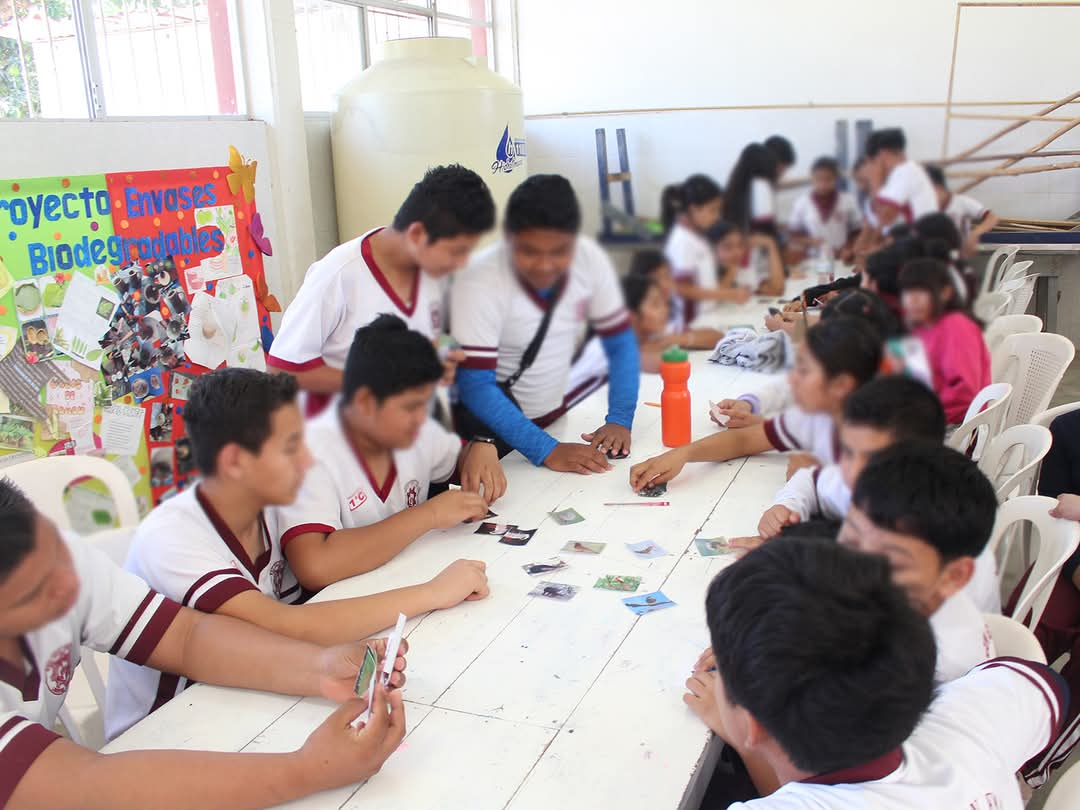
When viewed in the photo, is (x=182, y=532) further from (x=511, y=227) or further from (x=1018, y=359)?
(x=1018, y=359)

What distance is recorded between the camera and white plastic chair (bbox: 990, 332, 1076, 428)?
229cm

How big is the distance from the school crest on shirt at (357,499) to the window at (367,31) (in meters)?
0.57

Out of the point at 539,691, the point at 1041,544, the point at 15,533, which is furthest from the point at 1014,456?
the point at 15,533

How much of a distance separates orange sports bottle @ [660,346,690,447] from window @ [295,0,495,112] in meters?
0.45

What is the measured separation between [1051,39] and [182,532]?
3.62 feet

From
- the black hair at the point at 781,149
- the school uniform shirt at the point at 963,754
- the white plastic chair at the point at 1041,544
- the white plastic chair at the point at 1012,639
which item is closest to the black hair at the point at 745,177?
the black hair at the point at 781,149

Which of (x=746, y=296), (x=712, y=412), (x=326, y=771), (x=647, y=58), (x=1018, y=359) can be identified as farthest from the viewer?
(x=1018, y=359)

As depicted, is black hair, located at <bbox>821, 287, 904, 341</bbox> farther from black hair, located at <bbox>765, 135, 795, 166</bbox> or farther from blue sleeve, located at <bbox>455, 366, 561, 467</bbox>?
blue sleeve, located at <bbox>455, 366, 561, 467</bbox>

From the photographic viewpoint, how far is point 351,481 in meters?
1.21

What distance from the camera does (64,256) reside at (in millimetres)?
2266

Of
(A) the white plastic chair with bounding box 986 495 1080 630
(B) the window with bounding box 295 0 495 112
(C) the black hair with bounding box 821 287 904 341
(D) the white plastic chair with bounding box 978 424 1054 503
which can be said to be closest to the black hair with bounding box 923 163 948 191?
(C) the black hair with bounding box 821 287 904 341

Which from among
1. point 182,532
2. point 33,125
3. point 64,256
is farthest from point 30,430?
point 33,125

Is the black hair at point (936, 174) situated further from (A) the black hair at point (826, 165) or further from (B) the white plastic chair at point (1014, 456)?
(B) the white plastic chair at point (1014, 456)

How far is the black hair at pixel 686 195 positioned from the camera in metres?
0.86
